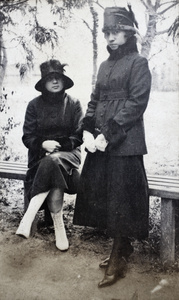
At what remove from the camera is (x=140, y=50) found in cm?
257

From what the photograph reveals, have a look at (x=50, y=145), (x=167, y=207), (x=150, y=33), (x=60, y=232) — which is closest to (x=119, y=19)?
(x=150, y=33)

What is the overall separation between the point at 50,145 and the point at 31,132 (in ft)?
0.80

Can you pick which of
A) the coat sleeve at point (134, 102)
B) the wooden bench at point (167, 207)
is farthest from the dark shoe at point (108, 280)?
the coat sleeve at point (134, 102)

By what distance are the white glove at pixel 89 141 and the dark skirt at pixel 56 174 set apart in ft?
0.83

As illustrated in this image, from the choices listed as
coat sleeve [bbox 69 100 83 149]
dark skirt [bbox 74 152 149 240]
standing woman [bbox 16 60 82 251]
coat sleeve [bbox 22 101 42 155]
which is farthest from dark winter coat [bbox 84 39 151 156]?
coat sleeve [bbox 22 101 42 155]

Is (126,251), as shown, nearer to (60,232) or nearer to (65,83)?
(60,232)

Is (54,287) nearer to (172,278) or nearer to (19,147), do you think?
(172,278)

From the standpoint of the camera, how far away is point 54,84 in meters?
2.86

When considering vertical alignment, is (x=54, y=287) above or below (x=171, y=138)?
below

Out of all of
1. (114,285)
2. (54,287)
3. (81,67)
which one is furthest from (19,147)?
(114,285)

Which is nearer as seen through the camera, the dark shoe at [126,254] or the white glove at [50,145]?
the dark shoe at [126,254]

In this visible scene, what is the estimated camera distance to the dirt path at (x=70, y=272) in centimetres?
239

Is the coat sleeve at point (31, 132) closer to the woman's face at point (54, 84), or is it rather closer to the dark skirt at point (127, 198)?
the woman's face at point (54, 84)

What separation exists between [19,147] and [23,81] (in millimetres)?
624
